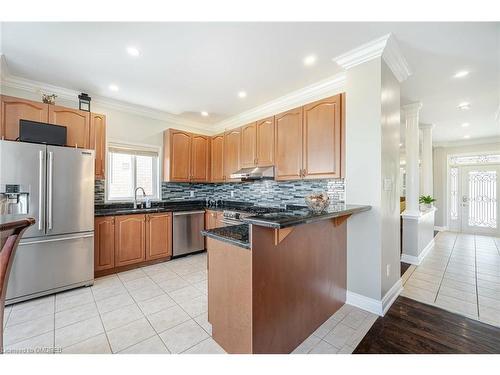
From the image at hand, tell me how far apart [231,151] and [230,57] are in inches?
76.6

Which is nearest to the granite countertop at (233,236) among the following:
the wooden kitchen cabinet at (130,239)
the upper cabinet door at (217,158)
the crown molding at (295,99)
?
the wooden kitchen cabinet at (130,239)

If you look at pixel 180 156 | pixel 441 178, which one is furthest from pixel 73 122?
pixel 441 178

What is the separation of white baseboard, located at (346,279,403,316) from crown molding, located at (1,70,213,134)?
4174 mm

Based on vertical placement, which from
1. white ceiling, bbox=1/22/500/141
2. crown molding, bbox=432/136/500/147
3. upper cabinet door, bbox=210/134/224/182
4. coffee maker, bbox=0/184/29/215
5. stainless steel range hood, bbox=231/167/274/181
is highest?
white ceiling, bbox=1/22/500/141

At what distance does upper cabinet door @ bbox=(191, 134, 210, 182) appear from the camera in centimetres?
439

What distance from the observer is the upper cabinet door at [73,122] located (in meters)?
2.83

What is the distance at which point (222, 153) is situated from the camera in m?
4.36

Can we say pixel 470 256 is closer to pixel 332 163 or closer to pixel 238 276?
pixel 332 163

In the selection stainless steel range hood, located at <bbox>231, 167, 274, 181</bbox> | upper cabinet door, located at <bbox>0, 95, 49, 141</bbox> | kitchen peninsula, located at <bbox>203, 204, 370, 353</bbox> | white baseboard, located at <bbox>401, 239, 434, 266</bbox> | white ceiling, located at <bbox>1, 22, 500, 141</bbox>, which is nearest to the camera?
kitchen peninsula, located at <bbox>203, 204, 370, 353</bbox>

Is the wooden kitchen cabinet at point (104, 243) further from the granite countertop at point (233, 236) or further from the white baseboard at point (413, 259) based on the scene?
the white baseboard at point (413, 259)

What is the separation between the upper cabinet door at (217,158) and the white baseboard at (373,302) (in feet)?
9.72

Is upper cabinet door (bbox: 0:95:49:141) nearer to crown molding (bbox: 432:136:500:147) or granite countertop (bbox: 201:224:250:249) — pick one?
granite countertop (bbox: 201:224:250:249)

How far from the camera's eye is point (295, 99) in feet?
11.0

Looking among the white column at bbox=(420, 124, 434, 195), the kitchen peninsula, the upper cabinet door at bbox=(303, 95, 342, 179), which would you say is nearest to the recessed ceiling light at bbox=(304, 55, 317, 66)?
the upper cabinet door at bbox=(303, 95, 342, 179)
